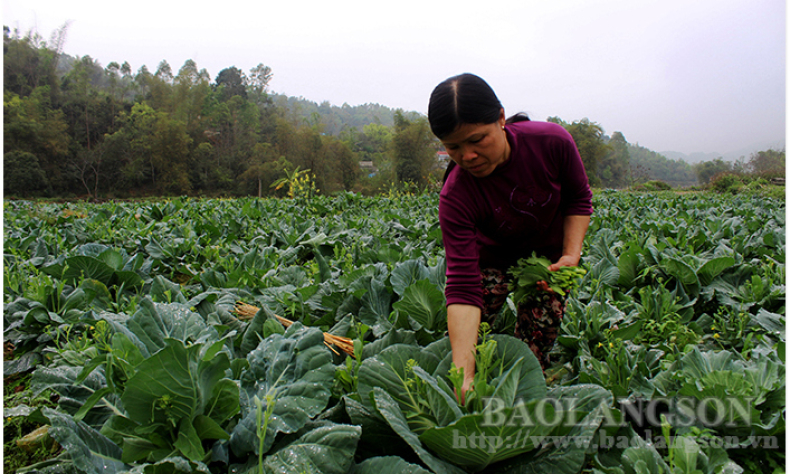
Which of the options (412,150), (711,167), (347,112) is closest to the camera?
(412,150)

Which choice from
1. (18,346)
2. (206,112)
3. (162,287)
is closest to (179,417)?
(162,287)

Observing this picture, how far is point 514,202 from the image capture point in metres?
1.79

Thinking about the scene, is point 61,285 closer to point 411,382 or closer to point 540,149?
point 411,382

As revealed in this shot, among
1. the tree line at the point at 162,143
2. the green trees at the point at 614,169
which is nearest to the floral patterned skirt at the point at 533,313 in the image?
the tree line at the point at 162,143

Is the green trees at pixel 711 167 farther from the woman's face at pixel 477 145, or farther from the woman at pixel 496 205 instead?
the woman's face at pixel 477 145

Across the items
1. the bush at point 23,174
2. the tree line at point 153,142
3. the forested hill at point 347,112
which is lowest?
the bush at point 23,174

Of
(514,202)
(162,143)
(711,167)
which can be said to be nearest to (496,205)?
(514,202)

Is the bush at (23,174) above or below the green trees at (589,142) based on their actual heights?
below

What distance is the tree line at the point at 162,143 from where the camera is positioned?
1794 inches

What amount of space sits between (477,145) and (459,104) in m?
0.18

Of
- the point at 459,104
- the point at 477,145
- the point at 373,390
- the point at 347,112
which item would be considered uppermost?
the point at 347,112

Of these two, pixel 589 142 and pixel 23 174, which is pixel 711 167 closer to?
pixel 589 142

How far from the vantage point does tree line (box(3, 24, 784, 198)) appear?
149ft

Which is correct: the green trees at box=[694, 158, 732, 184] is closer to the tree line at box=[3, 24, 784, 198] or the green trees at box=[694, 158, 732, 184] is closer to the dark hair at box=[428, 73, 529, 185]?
the tree line at box=[3, 24, 784, 198]
